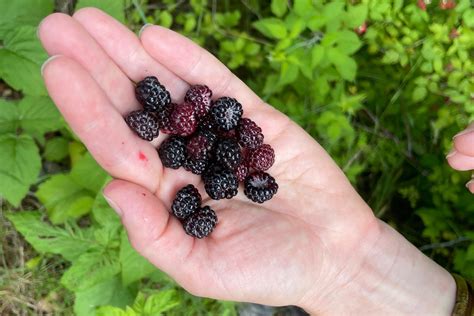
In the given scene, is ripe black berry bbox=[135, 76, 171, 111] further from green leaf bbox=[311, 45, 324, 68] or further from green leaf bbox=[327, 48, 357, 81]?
green leaf bbox=[327, 48, 357, 81]

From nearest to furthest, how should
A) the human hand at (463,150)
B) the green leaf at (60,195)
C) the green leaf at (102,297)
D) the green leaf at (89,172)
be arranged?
the human hand at (463,150) → the green leaf at (102,297) → the green leaf at (89,172) → the green leaf at (60,195)

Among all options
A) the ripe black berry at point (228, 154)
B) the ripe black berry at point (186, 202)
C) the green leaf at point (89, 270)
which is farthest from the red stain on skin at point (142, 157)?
the green leaf at point (89, 270)

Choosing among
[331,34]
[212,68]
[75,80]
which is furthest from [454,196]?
[75,80]

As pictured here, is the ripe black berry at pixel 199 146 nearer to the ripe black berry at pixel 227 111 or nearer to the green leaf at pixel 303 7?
the ripe black berry at pixel 227 111

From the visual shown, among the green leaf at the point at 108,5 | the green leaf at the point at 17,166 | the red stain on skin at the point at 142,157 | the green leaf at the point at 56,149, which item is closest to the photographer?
the red stain on skin at the point at 142,157

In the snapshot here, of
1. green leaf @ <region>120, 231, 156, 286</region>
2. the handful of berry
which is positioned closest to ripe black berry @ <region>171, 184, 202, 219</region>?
the handful of berry
